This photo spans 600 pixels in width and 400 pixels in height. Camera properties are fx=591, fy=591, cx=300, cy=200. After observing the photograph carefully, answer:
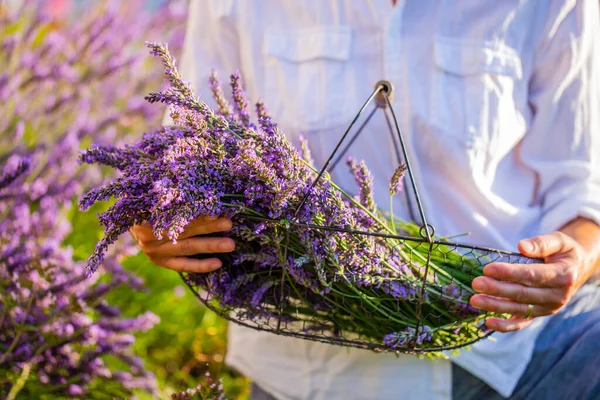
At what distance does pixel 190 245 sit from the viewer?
96 centimetres

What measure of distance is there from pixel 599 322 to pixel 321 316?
625mm

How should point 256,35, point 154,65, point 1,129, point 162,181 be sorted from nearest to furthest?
point 162,181, point 256,35, point 1,129, point 154,65

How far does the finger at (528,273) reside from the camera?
0.90 meters

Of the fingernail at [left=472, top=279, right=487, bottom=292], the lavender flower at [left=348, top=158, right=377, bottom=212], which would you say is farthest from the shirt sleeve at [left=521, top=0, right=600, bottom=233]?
the lavender flower at [left=348, top=158, right=377, bottom=212]

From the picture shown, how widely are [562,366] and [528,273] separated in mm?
424

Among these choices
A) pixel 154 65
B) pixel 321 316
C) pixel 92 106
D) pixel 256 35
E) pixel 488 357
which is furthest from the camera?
pixel 154 65

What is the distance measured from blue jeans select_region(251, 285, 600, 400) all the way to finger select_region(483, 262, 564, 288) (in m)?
0.32

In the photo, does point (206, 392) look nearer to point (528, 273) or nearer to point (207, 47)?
point (528, 273)

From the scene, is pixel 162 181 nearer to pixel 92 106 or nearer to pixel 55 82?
pixel 55 82

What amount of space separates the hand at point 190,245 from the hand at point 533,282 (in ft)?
1.31

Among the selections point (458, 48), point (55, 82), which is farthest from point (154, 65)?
point (458, 48)

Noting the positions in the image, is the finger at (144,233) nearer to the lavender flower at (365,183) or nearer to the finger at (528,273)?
the lavender flower at (365,183)

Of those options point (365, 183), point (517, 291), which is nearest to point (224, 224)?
point (365, 183)

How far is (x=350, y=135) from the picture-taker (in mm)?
1312
